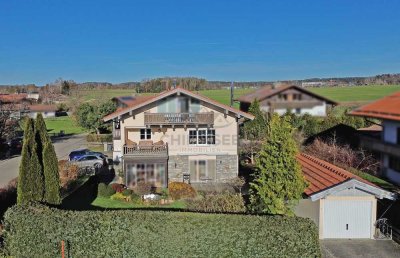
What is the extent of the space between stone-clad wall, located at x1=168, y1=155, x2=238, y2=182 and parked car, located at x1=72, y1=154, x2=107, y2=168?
6919mm

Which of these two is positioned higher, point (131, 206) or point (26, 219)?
point (26, 219)

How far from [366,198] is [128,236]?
9069 millimetres

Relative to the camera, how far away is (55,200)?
1391 cm

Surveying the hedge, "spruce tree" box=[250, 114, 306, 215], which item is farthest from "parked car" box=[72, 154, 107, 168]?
"spruce tree" box=[250, 114, 306, 215]

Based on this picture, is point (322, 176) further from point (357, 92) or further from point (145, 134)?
point (145, 134)

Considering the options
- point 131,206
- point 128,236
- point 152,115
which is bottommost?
point 131,206

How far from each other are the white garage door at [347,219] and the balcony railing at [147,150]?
43.1ft

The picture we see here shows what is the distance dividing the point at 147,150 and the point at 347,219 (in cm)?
1422

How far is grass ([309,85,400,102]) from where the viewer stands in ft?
8.03

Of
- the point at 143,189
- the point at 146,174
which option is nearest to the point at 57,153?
the point at 146,174

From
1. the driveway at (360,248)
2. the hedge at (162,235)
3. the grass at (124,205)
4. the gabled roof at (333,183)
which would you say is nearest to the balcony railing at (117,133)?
the grass at (124,205)

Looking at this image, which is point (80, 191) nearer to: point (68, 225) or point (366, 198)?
point (68, 225)

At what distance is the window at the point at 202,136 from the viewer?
26641mm

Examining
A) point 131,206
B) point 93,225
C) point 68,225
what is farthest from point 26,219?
point 131,206
